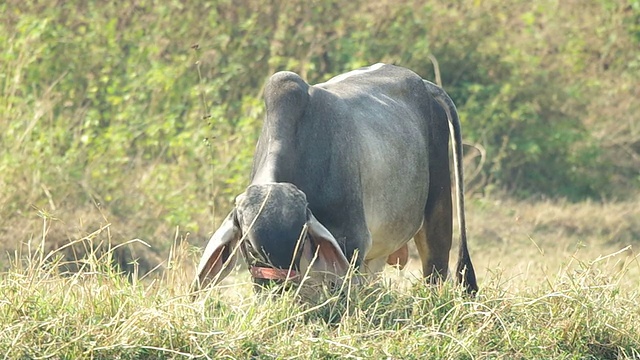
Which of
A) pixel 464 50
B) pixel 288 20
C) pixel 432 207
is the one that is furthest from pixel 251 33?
pixel 432 207

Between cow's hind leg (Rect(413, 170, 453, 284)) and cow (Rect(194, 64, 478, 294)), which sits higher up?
cow (Rect(194, 64, 478, 294))

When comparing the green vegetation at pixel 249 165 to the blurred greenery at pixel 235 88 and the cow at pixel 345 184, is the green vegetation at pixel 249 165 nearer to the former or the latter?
the blurred greenery at pixel 235 88

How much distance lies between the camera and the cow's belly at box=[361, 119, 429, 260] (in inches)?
218

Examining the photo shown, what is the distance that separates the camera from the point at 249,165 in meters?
8.30

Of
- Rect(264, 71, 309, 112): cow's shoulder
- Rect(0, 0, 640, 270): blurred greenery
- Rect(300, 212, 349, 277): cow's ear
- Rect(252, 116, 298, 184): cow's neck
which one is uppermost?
Rect(264, 71, 309, 112): cow's shoulder

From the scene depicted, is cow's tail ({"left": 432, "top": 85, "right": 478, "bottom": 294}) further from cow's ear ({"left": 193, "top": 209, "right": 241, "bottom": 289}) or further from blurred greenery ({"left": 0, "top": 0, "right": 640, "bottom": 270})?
blurred greenery ({"left": 0, "top": 0, "right": 640, "bottom": 270})

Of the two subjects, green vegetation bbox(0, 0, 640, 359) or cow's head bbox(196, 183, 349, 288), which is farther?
cow's head bbox(196, 183, 349, 288)

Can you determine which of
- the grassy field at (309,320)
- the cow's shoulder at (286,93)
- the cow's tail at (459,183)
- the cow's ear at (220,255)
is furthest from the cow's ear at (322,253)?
→ the cow's tail at (459,183)

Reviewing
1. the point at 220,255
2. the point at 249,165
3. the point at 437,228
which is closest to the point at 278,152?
the point at 220,255

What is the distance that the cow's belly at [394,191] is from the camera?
18.1 ft

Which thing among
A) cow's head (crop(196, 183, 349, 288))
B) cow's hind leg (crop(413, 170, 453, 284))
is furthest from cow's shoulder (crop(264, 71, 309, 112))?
cow's hind leg (crop(413, 170, 453, 284))

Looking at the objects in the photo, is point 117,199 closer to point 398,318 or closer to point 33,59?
point 33,59

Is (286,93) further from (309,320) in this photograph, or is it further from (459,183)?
(459,183)

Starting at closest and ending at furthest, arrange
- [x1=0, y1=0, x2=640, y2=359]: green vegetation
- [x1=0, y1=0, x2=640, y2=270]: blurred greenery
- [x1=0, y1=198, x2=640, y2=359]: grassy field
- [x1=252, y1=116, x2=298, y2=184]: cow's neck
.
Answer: [x1=0, y1=198, x2=640, y2=359]: grassy field
[x1=0, y1=0, x2=640, y2=359]: green vegetation
[x1=252, y1=116, x2=298, y2=184]: cow's neck
[x1=0, y1=0, x2=640, y2=270]: blurred greenery
